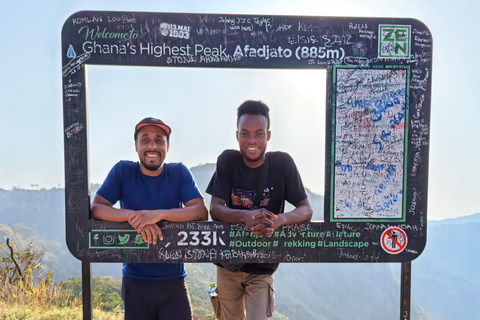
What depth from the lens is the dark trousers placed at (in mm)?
2953

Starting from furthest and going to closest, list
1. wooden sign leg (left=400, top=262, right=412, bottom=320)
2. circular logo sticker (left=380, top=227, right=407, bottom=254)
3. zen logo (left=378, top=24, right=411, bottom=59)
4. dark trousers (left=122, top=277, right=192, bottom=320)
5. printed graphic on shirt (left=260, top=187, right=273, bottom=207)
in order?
wooden sign leg (left=400, top=262, right=412, bottom=320) < circular logo sticker (left=380, top=227, right=407, bottom=254) < zen logo (left=378, top=24, right=411, bottom=59) < printed graphic on shirt (left=260, top=187, right=273, bottom=207) < dark trousers (left=122, top=277, right=192, bottom=320)

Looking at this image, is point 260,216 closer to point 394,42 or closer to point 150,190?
point 150,190

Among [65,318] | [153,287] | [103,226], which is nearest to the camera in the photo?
[153,287]

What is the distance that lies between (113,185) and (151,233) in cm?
57

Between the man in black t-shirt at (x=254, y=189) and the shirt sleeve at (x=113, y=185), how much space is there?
85cm

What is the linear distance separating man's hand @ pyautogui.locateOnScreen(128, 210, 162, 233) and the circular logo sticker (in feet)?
7.36

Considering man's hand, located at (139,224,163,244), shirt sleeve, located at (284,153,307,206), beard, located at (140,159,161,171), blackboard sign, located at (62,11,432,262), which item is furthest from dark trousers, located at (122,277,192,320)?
shirt sleeve, located at (284,153,307,206)

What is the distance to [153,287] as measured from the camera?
117 inches

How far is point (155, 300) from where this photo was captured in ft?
9.70

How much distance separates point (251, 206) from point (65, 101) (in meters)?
2.03

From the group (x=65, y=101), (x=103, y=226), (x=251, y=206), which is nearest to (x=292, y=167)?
(x=251, y=206)

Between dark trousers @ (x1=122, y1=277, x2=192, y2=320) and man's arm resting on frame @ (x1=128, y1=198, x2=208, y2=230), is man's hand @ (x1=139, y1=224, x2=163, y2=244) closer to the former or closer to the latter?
man's arm resting on frame @ (x1=128, y1=198, x2=208, y2=230)

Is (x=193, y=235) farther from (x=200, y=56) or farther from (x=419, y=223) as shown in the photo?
(x=419, y=223)

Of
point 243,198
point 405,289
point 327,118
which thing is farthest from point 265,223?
point 405,289
